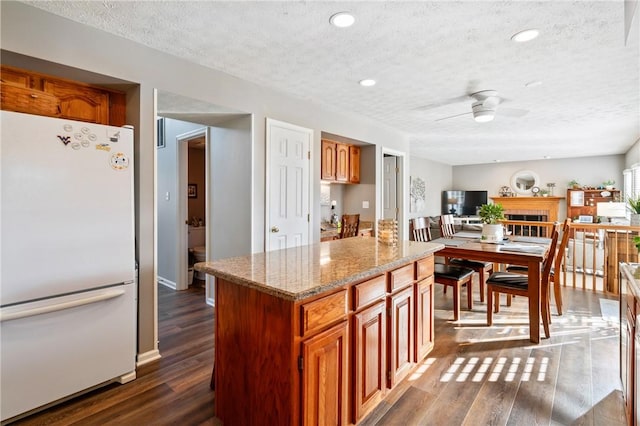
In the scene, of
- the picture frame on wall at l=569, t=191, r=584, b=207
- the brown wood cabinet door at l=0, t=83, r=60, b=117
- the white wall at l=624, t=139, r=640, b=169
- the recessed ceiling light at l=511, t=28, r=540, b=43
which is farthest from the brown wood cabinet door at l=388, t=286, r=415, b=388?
the picture frame on wall at l=569, t=191, r=584, b=207

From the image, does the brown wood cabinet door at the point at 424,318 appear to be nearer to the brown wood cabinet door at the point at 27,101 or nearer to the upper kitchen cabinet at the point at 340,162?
the upper kitchen cabinet at the point at 340,162

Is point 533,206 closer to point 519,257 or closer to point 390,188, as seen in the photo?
point 390,188

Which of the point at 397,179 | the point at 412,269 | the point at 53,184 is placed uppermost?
the point at 397,179

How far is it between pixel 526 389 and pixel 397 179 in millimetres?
3939

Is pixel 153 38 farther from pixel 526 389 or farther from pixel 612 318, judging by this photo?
pixel 612 318

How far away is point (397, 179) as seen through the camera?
18.7 feet

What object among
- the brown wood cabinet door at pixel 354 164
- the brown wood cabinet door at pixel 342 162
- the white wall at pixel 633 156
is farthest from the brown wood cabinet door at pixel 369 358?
the white wall at pixel 633 156

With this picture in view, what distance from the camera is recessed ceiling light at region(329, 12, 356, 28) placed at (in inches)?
82.3

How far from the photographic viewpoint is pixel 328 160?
476cm

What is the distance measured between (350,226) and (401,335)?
279 centimetres

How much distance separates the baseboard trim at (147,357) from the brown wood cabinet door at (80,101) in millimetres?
1854

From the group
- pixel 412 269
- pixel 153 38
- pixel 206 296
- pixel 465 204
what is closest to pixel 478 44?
pixel 412 269

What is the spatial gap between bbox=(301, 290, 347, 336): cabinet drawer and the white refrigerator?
57.7 inches

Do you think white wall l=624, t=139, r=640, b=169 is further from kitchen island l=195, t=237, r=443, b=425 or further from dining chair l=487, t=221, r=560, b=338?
kitchen island l=195, t=237, r=443, b=425
